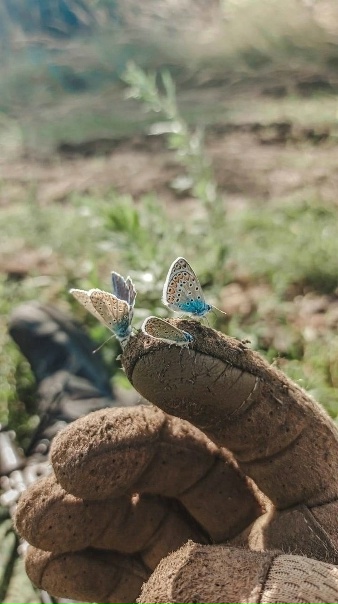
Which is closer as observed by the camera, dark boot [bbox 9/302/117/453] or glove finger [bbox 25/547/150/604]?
glove finger [bbox 25/547/150/604]

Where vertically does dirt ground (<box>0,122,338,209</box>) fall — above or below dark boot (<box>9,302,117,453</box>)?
above

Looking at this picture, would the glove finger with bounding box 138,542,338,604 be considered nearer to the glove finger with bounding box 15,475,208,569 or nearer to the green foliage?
the glove finger with bounding box 15,475,208,569

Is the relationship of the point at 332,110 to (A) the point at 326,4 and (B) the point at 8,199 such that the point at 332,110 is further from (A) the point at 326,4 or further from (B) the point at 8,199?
(B) the point at 8,199

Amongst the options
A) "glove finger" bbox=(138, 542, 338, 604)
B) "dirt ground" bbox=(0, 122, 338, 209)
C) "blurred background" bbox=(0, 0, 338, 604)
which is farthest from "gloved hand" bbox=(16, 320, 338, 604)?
"dirt ground" bbox=(0, 122, 338, 209)

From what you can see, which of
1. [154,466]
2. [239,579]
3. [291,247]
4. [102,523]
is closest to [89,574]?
[102,523]

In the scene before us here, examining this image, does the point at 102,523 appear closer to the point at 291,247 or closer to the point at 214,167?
the point at 291,247

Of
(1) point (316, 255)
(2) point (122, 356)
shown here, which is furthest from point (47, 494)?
(1) point (316, 255)

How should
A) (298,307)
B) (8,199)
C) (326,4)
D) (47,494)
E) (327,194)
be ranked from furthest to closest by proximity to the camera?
(8,199), (326,4), (327,194), (298,307), (47,494)
